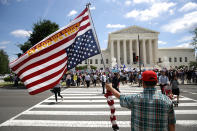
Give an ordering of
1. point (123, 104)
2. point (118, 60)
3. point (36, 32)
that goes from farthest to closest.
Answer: point (118, 60), point (36, 32), point (123, 104)

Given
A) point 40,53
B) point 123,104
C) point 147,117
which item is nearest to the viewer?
point 147,117

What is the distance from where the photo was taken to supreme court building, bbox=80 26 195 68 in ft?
210

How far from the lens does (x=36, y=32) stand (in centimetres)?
2252

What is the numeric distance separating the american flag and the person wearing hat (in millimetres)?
1894

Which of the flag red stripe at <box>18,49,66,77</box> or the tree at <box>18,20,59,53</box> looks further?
the tree at <box>18,20,59,53</box>

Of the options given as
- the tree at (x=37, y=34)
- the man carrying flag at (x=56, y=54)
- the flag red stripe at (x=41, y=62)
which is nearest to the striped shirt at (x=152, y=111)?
the man carrying flag at (x=56, y=54)

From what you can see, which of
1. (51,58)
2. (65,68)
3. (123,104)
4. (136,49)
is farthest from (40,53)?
(136,49)

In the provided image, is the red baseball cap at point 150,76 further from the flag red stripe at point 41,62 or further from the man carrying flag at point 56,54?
the flag red stripe at point 41,62

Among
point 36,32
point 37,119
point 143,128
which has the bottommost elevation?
point 37,119

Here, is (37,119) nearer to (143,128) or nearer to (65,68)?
(65,68)

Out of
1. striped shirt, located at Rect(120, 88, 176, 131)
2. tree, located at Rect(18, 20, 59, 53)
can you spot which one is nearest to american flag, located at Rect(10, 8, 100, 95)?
striped shirt, located at Rect(120, 88, 176, 131)

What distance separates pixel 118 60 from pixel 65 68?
62.1 m

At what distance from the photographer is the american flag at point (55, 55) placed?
3123 millimetres

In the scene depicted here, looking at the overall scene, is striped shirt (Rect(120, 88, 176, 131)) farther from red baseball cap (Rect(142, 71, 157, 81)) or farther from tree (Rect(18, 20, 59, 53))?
tree (Rect(18, 20, 59, 53))
